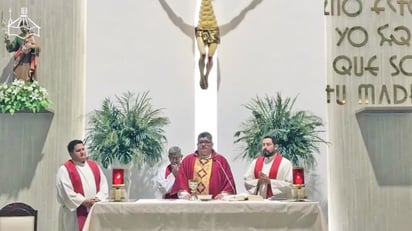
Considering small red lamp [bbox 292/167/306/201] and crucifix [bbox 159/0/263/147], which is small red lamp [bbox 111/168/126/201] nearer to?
small red lamp [bbox 292/167/306/201]

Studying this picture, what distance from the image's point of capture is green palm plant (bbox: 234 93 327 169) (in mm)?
6453

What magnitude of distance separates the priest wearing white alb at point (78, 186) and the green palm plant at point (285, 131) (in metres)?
1.62

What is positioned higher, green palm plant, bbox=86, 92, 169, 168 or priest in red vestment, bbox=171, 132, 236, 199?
green palm plant, bbox=86, 92, 169, 168

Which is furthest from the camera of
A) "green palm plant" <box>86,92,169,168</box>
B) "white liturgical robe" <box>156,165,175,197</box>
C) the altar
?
→ "white liturgical robe" <box>156,165,175,197</box>

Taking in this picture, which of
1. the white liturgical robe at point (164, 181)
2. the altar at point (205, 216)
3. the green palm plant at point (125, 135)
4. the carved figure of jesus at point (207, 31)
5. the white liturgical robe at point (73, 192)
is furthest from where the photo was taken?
the carved figure of jesus at point (207, 31)

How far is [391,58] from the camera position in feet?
22.9

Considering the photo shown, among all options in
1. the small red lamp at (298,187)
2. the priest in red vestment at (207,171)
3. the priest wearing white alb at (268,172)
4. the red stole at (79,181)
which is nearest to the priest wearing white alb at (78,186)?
the red stole at (79,181)

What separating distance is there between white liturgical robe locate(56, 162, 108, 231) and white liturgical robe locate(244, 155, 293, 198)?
1.45 metres

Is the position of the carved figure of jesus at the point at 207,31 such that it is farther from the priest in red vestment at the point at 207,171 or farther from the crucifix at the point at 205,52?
the priest in red vestment at the point at 207,171

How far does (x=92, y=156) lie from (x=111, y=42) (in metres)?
1.42

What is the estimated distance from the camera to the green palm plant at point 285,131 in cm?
645

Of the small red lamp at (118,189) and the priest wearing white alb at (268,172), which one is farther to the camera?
the priest wearing white alb at (268,172)

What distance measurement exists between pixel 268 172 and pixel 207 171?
0.63 m

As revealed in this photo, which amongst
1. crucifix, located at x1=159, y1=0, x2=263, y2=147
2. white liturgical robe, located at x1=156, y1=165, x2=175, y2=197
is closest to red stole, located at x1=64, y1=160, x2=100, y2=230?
white liturgical robe, located at x1=156, y1=165, x2=175, y2=197
